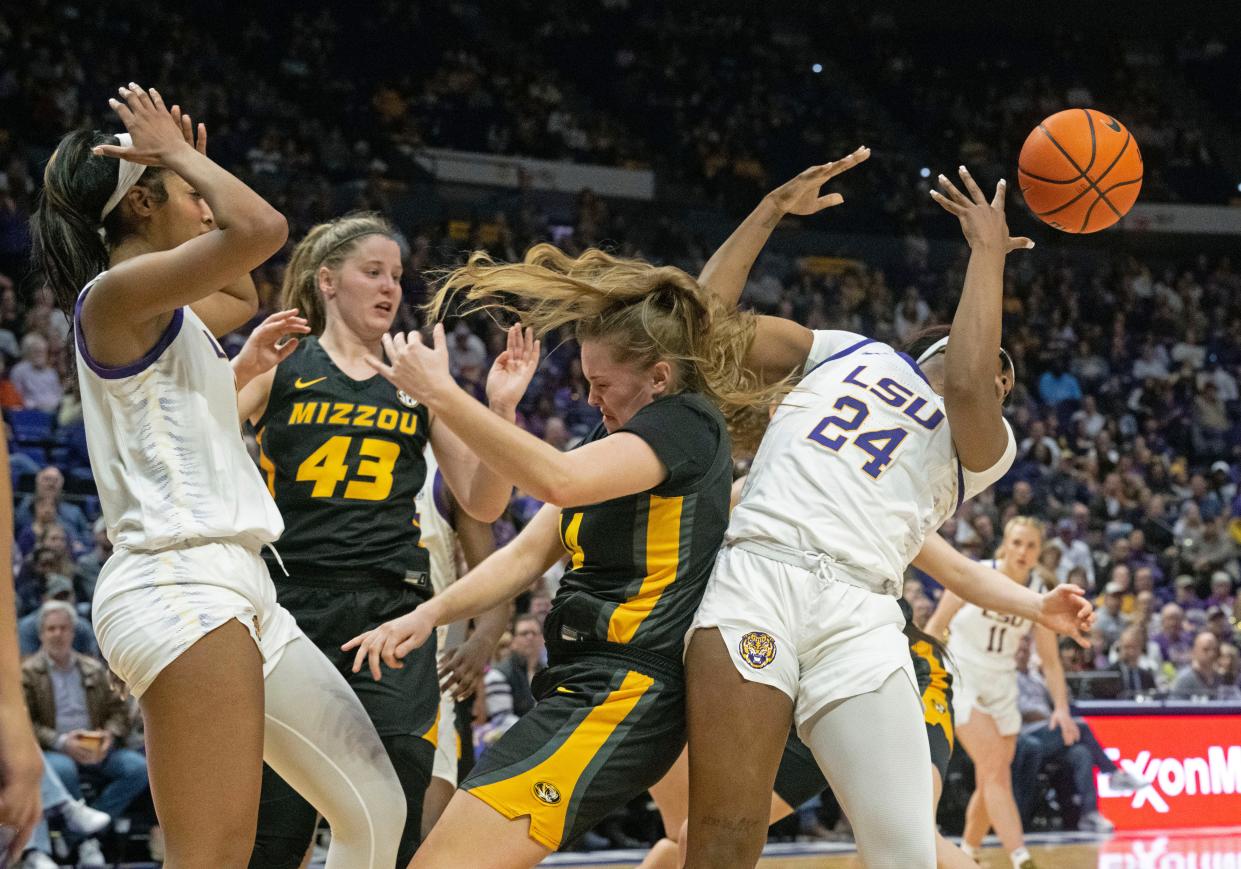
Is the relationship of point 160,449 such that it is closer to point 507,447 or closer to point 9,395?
point 507,447

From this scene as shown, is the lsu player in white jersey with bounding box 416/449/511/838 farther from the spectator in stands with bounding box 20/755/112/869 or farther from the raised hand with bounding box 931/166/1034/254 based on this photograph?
the spectator in stands with bounding box 20/755/112/869

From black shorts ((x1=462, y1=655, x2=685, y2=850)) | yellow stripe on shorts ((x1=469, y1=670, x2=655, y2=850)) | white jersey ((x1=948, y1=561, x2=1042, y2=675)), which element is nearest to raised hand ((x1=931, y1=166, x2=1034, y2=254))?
black shorts ((x1=462, y1=655, x2=685, y2=850))

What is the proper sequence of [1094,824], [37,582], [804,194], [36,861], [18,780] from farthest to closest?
[1094,824] < [37,582] < [36,861] < [804,194] < [18,780]

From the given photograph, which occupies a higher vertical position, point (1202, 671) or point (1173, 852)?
point (1202, 671)

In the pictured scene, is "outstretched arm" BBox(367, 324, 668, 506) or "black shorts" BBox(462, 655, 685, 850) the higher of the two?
"outstretched arm" BBox(367, 324, 668, 506)

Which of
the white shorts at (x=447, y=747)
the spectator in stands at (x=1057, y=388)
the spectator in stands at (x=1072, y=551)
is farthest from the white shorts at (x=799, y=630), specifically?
the spectator in stands at (x=1057, y=388)

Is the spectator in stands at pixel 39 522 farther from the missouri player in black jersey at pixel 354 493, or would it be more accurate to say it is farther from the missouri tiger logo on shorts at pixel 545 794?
the missouri tiger logo on shorts at pixel 545 794

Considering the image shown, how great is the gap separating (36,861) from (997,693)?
5.31 metres

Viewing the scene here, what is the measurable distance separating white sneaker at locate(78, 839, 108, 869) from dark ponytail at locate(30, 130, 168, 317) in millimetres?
4433

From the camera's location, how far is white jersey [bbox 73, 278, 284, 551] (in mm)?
2957

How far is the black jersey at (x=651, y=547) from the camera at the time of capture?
10.2 ft

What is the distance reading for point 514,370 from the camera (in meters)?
3.35

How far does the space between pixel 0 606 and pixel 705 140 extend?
63.8ft

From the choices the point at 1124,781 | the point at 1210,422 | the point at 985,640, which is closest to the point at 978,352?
the point at 985,640
